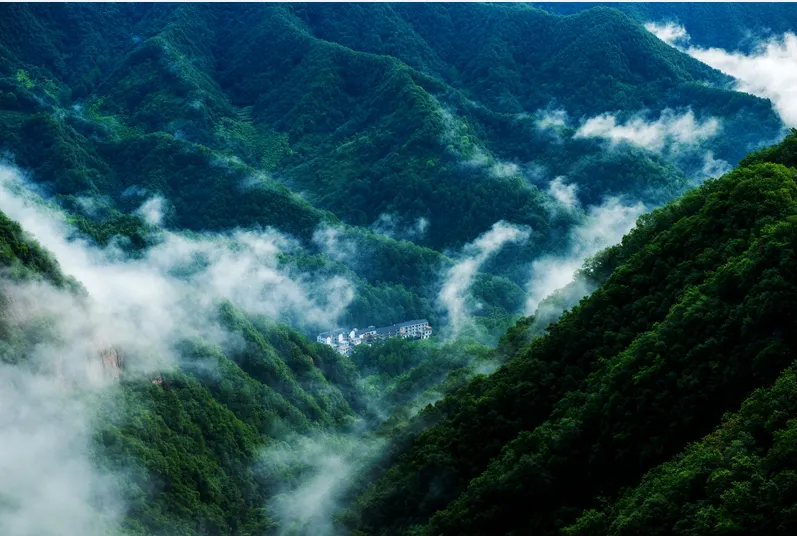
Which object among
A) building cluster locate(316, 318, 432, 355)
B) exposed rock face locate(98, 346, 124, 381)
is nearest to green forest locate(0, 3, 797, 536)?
exposed rock face locate(98, 346, 124, 381)

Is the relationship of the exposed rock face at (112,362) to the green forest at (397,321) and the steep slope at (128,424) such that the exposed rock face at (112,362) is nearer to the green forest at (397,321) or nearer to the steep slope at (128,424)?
the steep slope at (128,424)

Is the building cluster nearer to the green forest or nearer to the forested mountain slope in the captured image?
the green forest

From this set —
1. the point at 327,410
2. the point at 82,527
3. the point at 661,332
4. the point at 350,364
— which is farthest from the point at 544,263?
the point at 661,332

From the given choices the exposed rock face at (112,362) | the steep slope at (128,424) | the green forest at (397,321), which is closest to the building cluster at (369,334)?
the green forest at (397,321)

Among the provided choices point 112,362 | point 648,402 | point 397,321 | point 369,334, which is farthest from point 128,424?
point 397,321

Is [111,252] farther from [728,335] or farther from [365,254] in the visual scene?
[728,335]
